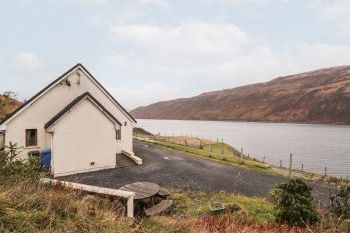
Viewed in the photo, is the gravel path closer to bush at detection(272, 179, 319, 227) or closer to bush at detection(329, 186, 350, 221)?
bush at detection(329, 186, 350, 221)

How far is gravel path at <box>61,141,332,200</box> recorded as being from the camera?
22.9 m

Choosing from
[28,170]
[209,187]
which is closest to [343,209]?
[28,170]

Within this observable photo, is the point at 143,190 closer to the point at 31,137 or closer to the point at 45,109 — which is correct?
the point at 31,137

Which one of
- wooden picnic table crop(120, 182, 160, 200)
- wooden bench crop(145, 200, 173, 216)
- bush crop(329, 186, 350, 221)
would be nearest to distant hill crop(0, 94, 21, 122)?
wooden picnic table crop(120, 182, 160, 200)

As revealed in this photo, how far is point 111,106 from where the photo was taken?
33.2 m

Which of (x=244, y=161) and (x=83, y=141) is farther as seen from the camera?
(x=244, y=161)

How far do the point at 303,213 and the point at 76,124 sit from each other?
19.5m

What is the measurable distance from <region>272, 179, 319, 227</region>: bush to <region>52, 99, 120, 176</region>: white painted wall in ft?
58.2

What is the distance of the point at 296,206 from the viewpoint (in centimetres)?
1162

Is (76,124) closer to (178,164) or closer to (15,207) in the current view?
(178,164)

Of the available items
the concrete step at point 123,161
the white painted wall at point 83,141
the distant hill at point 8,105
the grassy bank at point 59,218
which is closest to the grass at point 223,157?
the concrete step at point 123,161

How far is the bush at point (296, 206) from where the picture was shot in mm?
11594

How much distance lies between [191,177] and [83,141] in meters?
8.73

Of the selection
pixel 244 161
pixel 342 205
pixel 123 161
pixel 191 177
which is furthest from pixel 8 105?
pixel 342 205
